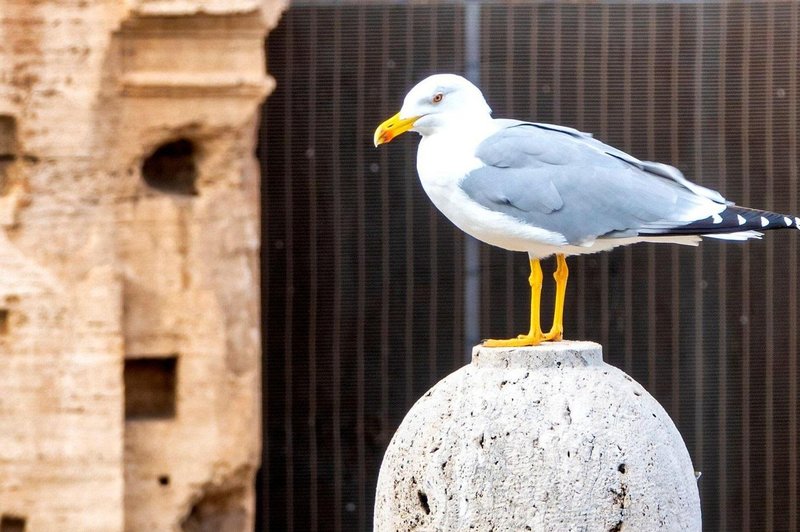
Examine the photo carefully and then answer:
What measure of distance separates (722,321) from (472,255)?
1.20m

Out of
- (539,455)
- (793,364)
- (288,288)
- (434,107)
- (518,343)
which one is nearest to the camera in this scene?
(539,455)

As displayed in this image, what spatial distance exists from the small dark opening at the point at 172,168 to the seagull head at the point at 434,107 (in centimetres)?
343

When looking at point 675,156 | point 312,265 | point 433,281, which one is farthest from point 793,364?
point 312,265

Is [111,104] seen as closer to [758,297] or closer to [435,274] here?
[435,274]

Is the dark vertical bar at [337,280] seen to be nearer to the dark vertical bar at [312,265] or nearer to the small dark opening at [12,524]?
the dark vertical bar at [312,265]

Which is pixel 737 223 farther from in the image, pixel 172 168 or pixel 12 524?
pixel 12 524

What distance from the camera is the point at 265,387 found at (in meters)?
7.12

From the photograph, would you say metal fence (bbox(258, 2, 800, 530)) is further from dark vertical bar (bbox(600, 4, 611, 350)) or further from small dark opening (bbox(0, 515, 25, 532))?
small dark opening (bbox(0, 515, 25, 532))

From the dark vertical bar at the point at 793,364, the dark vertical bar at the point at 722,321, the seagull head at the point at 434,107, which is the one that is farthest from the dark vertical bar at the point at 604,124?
the seagull head at the point at 434,107

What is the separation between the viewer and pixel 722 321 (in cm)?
702

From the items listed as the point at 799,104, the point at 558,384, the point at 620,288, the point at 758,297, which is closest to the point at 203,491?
the point at 620,288

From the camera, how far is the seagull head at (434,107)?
3.48 metres

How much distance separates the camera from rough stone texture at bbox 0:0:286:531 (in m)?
6.41

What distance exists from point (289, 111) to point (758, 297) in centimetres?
235
